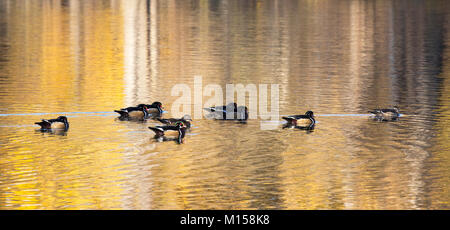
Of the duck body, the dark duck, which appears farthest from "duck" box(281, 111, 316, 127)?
the duck body

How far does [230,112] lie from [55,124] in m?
5.59

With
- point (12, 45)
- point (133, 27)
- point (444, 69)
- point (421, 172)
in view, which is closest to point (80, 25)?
point (133, 27)

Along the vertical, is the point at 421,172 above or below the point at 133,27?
below

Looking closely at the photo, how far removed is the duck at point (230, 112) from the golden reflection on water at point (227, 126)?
64cm

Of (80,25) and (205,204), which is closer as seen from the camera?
(205,204)

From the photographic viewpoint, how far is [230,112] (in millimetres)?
28703

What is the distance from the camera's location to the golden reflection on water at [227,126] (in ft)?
63.2

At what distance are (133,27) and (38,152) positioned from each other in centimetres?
5040

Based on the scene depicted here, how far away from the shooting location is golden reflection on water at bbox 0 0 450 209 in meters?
19.3

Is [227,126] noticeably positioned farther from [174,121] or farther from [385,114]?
[385,114]

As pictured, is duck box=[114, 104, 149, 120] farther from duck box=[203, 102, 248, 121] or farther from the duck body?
duck box=[203, 102, 248, 121]

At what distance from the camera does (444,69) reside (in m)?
43.3

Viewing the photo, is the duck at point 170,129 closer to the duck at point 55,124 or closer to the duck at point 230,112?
the duck at point 55,124

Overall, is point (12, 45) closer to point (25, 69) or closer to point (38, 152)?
point (25, 69)
